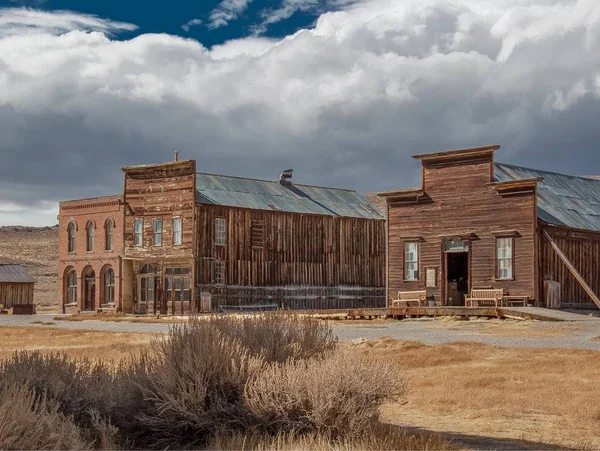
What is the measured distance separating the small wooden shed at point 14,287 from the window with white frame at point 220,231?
57.8 ft

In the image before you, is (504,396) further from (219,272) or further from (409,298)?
(219,272)

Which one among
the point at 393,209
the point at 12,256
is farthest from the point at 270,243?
the point at 12,256

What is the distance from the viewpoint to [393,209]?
4128 cm

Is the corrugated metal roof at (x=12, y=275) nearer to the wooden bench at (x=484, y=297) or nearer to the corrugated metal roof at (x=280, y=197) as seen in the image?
the corrugated metal roof at (x=280, y=197)

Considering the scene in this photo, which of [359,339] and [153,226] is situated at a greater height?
[153,226]

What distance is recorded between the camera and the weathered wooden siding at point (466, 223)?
36438mm

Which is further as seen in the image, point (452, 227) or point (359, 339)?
point (452, 227)

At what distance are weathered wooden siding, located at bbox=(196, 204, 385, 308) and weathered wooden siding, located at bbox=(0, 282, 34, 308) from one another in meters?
18.1

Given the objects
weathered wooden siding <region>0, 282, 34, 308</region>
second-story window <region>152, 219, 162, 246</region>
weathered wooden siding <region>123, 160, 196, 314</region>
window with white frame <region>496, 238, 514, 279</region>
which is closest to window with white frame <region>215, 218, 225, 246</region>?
weathered wooden siding <region>123, 160, 196, 314</region>

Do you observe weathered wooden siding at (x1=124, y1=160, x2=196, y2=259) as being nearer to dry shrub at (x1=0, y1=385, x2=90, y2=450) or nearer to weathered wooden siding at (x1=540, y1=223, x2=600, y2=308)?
weathered wooden siding at (x1=540, y1=223, x2=600, y2=308)

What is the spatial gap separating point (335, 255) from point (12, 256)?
7748cm

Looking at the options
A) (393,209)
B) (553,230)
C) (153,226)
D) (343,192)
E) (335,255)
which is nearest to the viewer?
(553,230)

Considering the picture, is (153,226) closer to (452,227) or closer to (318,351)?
(452,227)

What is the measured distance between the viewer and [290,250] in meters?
50.2
